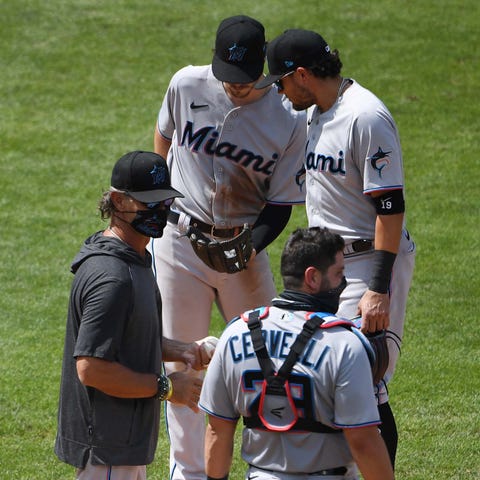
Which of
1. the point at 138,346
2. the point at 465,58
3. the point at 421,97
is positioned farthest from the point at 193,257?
the point at 465,58

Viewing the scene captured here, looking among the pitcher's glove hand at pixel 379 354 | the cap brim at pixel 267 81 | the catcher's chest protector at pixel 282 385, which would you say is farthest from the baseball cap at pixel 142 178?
the pitcher's glove hand at pixel 379 354

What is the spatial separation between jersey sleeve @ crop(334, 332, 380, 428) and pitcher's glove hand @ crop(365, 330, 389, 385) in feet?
2.81

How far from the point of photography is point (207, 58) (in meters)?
13.0

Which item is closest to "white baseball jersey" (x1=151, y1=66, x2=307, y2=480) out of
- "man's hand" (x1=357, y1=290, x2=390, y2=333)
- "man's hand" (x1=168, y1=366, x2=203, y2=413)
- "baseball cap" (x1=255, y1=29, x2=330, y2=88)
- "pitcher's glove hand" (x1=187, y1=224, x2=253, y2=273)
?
"pitcher's glove hand" (x1=187, y1=224, x2=253, y2=273)

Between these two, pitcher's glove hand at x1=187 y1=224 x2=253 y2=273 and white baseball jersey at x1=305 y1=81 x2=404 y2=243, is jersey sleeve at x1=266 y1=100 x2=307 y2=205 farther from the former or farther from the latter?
white baseball jersey at x1=305 y1=81 x2=404 y2=243

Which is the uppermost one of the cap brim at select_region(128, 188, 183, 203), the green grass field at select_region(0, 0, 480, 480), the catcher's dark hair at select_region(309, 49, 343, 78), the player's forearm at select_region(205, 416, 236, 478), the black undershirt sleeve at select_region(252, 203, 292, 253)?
the catcher's dark hair at select_region(309, 49, 343, 78)

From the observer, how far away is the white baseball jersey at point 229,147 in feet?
17.7

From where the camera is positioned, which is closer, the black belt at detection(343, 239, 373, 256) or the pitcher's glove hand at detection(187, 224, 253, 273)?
the black belt at detection(343, 239, 373, 256)

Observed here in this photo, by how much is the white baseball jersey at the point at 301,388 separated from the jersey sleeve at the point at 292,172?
171cm

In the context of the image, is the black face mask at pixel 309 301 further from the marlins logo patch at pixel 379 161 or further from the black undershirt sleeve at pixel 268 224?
the black undershirt sleeve at pixel 268 224

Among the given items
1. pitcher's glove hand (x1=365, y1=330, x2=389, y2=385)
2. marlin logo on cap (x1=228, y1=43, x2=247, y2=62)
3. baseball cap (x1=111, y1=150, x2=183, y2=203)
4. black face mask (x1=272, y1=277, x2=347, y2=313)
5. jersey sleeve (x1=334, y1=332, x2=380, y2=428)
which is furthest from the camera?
marlin logo on cap (x1=228, y1=43, x2=247, y2=62)

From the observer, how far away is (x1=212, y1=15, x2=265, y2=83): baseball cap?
16.9ft

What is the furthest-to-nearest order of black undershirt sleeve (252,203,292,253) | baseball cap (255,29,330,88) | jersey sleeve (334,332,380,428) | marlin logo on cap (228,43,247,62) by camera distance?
black undershirt sleeve (252,203,292,253), marlin logo on cap (228,43,247,62), baseball cap (255,29,330,88), jersey sleeve (334,332,380,428)

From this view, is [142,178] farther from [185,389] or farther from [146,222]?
[185,389]
